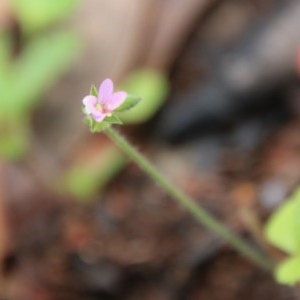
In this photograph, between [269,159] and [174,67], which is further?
[174,67]

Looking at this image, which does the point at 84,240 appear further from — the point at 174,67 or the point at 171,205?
the point at 174,67

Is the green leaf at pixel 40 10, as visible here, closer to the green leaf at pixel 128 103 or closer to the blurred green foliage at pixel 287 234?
the blurred green foliage at pixel 287 234

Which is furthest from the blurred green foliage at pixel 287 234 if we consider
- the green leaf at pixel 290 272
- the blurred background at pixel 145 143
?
the blurred background at pixel 145 143

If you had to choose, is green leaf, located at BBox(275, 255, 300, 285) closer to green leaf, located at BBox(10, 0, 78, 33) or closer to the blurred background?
the blurred background

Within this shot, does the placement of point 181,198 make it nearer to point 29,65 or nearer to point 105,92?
point 105,92

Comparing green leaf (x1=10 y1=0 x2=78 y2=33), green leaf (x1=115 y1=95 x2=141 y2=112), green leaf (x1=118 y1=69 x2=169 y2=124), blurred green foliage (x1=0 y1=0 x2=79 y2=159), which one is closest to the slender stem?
green leaf (x1=115 y1=95 x2=141 y2=112)

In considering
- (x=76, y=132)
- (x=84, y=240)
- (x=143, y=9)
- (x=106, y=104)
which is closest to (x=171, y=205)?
(x=84, y=240)
